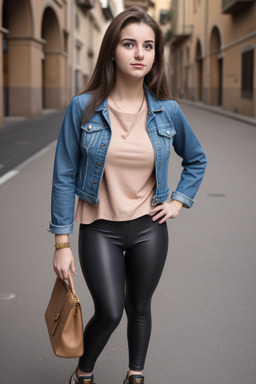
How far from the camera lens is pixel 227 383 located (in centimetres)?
307

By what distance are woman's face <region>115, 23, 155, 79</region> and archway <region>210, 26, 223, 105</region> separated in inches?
1408

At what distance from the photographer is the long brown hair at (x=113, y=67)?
254cm

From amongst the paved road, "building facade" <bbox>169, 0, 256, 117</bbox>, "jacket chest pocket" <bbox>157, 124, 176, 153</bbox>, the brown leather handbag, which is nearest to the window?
"building facade" <bbox>169, 0, 256, 117</bbox>

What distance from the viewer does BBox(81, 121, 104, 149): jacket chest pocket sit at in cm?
256

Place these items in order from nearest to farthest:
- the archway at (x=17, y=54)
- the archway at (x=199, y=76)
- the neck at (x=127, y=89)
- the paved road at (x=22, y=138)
Answer: the neck at (x=127, y=89) → the paved road at (x=22, y=138) → the archway at (x=17, y=54) → the archway at (x=199, y=76)

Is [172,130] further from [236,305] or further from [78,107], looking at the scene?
[236,305]

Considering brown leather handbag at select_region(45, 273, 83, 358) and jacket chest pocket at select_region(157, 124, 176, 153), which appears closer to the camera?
brown leather handbag at select_region(45, 273, 83, 358)

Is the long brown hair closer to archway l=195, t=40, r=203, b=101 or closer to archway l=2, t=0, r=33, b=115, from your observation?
archway l=2, t=0, r=33, b=115

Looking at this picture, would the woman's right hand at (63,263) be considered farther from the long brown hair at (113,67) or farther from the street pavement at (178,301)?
the street pavement at (178,301)

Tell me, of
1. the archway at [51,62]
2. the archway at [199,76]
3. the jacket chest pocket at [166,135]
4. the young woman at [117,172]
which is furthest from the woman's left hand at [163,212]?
the archway at [199,76]

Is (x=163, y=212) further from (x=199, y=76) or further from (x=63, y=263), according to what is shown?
(x=199, y=76)

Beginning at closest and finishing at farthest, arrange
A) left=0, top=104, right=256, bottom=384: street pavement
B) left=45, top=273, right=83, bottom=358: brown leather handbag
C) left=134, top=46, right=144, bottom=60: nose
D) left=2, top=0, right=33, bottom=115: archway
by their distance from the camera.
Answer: left=45, top=273, right=83, bottom=358: brown leather handbag → left=134, top=46, right=144, bottom=60: nose → left=0, top=104, right=256, bottom=384: street pavement → left=2, top=0, right=33, bottom=115: archway

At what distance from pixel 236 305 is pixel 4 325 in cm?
154

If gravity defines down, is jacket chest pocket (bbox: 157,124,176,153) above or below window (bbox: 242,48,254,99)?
below
